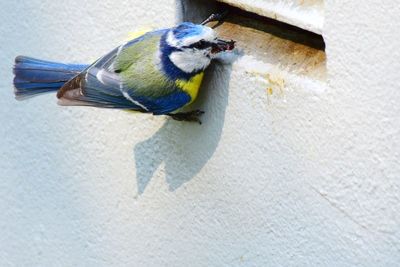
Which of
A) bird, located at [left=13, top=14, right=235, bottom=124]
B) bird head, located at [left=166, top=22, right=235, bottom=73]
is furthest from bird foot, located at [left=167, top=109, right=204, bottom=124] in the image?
bird head, located at [left=166, top=22, right=235, bottom=73]

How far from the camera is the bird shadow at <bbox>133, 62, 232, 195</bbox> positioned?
2.32 m

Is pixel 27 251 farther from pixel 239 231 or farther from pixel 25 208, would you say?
pixel 239 231

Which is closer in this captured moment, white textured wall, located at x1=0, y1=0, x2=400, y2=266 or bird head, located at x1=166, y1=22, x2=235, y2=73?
white textured wall, located at x1=0, y1=0, x2=400, y2=266

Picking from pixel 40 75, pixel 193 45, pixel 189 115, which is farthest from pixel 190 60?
pixel 40 75

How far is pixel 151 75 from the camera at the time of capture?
2371 millimetres

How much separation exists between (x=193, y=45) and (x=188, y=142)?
0.28m

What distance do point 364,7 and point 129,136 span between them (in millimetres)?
903

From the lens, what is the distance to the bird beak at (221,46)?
7.33ft

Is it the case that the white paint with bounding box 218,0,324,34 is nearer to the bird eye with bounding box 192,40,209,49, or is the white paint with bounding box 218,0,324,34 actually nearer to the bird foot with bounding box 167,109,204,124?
the bird eye with bounding box 192,40,209,49

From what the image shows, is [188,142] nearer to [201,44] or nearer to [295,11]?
[201,44]

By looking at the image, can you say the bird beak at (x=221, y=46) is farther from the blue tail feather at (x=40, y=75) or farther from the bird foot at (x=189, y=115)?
the blue tail feather at (x=40, y=75)

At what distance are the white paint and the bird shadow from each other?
0.17 meters

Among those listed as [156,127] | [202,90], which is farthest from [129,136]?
[202,90]

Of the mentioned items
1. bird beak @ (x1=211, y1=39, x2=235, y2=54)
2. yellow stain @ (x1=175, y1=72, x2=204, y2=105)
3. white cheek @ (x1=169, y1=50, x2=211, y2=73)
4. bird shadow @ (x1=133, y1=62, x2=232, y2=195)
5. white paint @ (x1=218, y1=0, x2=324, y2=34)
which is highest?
white paint @ (x1=218, y1=0, x2=324, y2=34)
